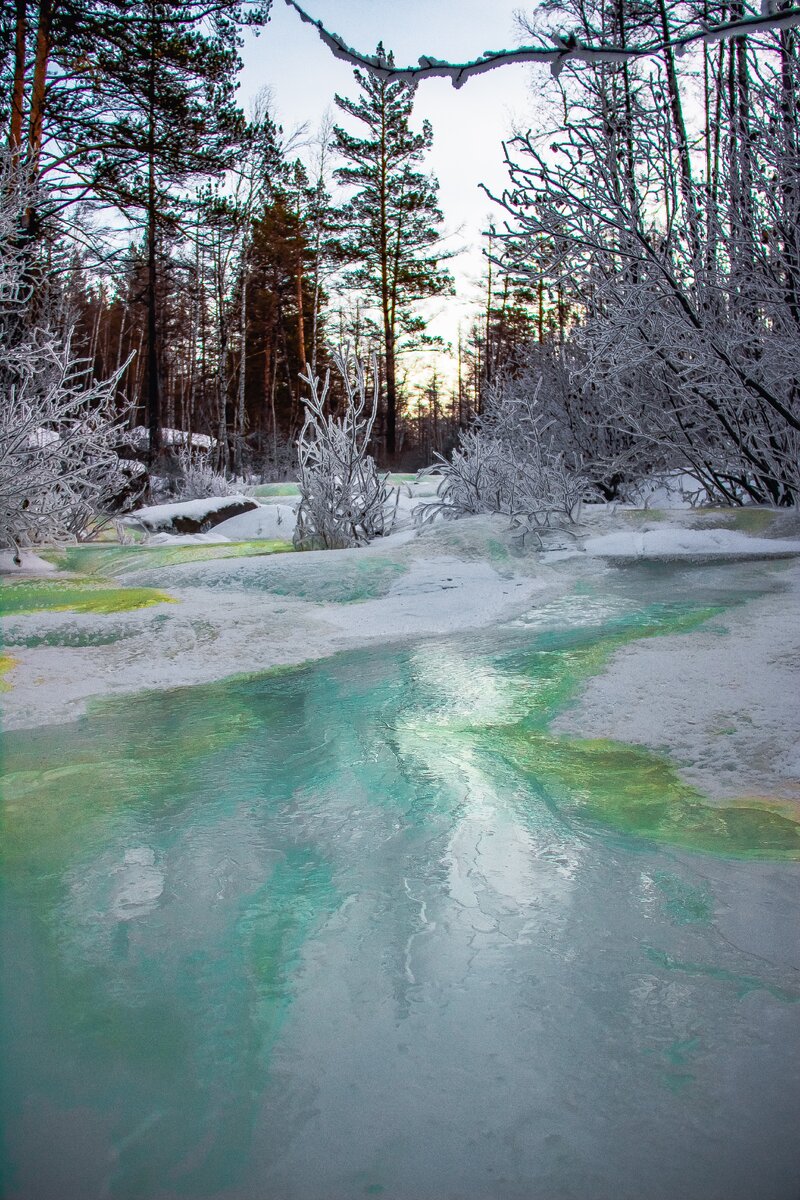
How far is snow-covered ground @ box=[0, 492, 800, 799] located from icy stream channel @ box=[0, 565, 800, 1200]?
24cm

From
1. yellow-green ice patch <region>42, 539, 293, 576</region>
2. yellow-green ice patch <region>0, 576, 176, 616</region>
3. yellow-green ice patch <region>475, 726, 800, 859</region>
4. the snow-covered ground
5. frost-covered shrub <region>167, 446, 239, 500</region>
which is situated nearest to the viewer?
yellow-green ice patch <region>475, 726, 800, 859</region>

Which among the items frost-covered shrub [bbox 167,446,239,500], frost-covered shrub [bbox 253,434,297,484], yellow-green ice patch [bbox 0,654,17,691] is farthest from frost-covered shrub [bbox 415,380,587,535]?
frost-covered shrub [bbox 253,434,297,484]

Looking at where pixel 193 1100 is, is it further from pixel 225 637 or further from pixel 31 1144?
pixel 225 637

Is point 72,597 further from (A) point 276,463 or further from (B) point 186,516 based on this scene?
(A) point 276,463

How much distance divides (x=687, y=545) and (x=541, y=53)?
179 inches

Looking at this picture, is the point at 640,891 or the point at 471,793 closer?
the point at 640,891

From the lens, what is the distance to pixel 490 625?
347 centimetres

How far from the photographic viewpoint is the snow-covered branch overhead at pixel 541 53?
0.79 meters

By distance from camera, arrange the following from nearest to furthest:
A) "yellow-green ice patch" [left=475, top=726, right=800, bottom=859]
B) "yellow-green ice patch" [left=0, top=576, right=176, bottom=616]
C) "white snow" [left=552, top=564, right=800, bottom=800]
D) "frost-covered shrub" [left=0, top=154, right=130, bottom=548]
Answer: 1. "yellow-green ice patch" [left=475, top=726, right=800, bottom=859]
2. "white snow" [left=552, top=564, right=800, bottom=800]
3. "yellow-green ice patch" [left=0, top=576, right=176, bottom=616]
4. "frost-covered shrub" [left=0, top=154, right=130, bottom=548]

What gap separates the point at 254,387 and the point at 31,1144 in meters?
30.4

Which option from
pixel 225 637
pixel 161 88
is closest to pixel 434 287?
pixel 161 88

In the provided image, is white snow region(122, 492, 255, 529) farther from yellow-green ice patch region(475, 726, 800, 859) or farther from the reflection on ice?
the reflection on ice

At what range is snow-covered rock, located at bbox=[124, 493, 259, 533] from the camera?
838 centimetres

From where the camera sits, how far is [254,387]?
96.8ft
